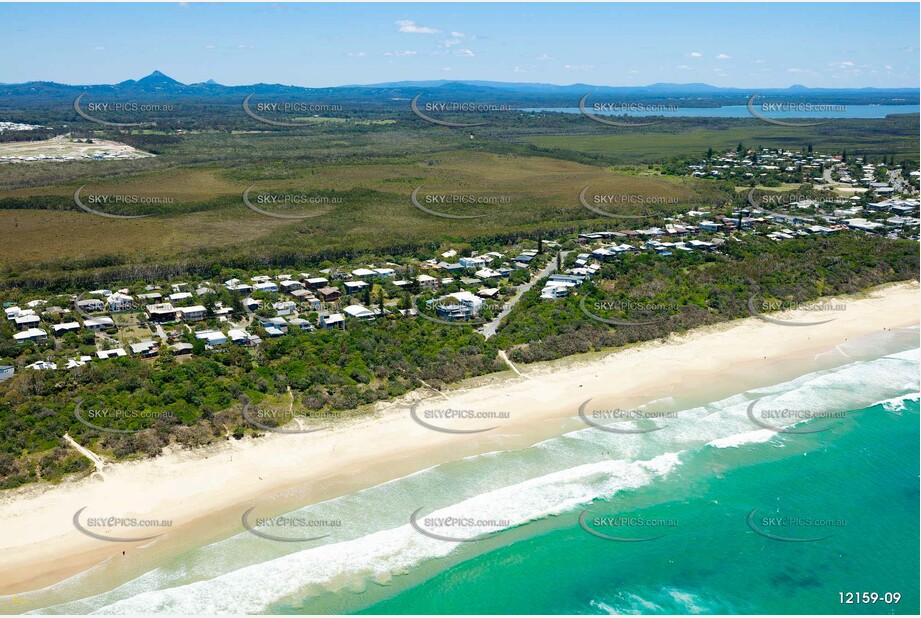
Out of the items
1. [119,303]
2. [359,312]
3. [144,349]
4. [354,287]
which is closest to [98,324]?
[119,303]

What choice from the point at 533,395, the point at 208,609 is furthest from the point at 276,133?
the point at 208,609

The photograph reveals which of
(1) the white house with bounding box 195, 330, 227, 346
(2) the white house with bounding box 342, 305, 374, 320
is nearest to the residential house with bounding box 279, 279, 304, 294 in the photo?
(2) the white house with bounding box 342, 305, 374, 320

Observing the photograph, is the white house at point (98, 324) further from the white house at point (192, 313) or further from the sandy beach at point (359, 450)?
the sandy beach at point (359, 450)

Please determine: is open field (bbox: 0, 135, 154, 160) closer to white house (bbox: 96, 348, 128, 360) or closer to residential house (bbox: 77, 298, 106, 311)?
residential house (bbox: 77, 298, 106, 311)

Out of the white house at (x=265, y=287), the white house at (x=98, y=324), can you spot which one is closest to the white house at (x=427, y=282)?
the white house at (x=265, y=287)

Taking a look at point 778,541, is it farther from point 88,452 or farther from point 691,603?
point 88,452
